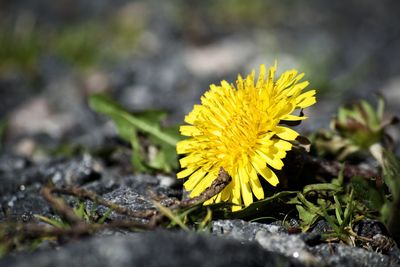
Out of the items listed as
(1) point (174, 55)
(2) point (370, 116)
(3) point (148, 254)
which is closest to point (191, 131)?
(3) point (148, 254)

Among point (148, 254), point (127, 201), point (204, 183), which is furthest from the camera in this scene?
point (127, 201)

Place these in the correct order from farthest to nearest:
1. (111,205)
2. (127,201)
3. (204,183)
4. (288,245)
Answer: (127,201), (204,183), (111,205), (288,245)

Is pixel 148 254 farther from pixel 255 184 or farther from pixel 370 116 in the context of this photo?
pixel 370 116

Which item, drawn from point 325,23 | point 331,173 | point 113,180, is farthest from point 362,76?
point 113,180

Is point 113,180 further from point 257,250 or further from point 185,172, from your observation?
point 257,250

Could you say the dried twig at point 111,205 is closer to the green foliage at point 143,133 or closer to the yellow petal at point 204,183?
the yellow petal at point 204,183

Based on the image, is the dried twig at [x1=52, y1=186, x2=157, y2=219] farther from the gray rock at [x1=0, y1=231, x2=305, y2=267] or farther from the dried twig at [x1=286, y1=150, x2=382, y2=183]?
the dried twig at [x1=286, y1=150, x2=382, y2=183]
